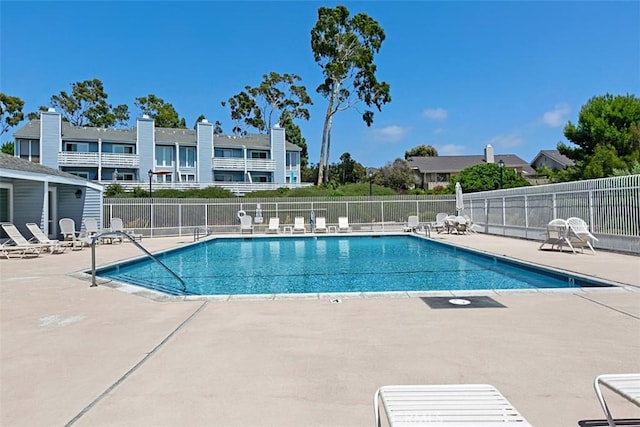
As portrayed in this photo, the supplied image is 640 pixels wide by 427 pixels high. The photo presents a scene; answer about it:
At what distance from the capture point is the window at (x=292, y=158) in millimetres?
39375

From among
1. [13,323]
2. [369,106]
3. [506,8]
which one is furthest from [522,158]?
[13,323]

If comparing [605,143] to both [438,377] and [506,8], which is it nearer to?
[506,8]

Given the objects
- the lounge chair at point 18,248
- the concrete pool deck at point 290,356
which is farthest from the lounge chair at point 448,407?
the lounge chair at point 18,248

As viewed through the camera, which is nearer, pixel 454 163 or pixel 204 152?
pixel 204 152

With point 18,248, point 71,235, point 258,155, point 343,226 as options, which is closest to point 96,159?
point 258,155

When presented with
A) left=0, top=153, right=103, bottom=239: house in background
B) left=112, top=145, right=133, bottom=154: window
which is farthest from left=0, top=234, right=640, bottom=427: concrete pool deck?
left=112, top=145, right=133, bottom=154: window

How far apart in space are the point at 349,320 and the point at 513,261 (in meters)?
6.52

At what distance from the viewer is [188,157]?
34.6m

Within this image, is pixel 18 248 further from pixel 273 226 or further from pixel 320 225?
pixel 320 225

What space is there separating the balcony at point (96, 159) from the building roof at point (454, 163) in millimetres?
29271

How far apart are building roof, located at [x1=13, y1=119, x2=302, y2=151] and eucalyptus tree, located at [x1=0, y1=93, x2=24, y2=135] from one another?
9.12m

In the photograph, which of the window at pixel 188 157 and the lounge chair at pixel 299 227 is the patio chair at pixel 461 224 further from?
the window at pixel 188 157

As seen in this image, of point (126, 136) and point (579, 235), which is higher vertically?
point (126, 136)

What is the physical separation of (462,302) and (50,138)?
33.8 meters
